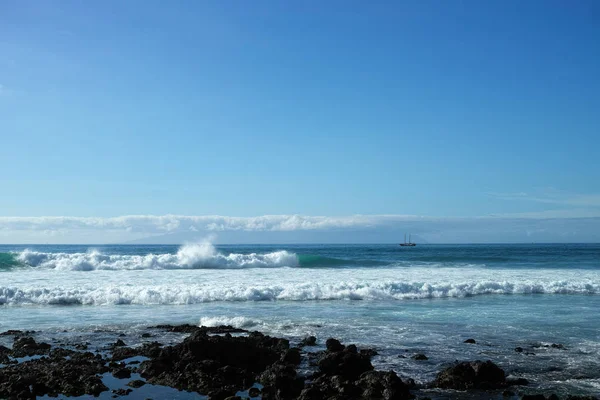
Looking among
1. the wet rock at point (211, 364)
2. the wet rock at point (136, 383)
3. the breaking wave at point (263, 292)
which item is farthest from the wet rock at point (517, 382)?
the breaking wave at point (263, 292)

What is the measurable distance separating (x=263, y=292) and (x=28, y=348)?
37.0ft

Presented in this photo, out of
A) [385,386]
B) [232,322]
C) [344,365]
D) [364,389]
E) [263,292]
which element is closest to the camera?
[385,386]

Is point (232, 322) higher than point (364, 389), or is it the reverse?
point (364, 389)

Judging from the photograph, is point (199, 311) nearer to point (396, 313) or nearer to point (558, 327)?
point (396, 313)

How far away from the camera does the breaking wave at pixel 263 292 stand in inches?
812

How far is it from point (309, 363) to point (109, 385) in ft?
12.6

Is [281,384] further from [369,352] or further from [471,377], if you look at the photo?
[471,377]

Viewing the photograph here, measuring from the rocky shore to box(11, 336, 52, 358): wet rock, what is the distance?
0.02m

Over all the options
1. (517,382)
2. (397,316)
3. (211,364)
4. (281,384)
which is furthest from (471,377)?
(397,316)

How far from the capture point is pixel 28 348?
1141 cm

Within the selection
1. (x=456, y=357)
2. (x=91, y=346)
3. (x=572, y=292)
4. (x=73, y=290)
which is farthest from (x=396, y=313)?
(x=73, y=290)

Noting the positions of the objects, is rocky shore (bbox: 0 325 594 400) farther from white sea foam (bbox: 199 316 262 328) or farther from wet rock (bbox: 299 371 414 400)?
white sea foam (bbox: 199 316 262 328)

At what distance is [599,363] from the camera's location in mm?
10391

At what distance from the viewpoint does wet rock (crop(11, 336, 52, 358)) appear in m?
11.1
